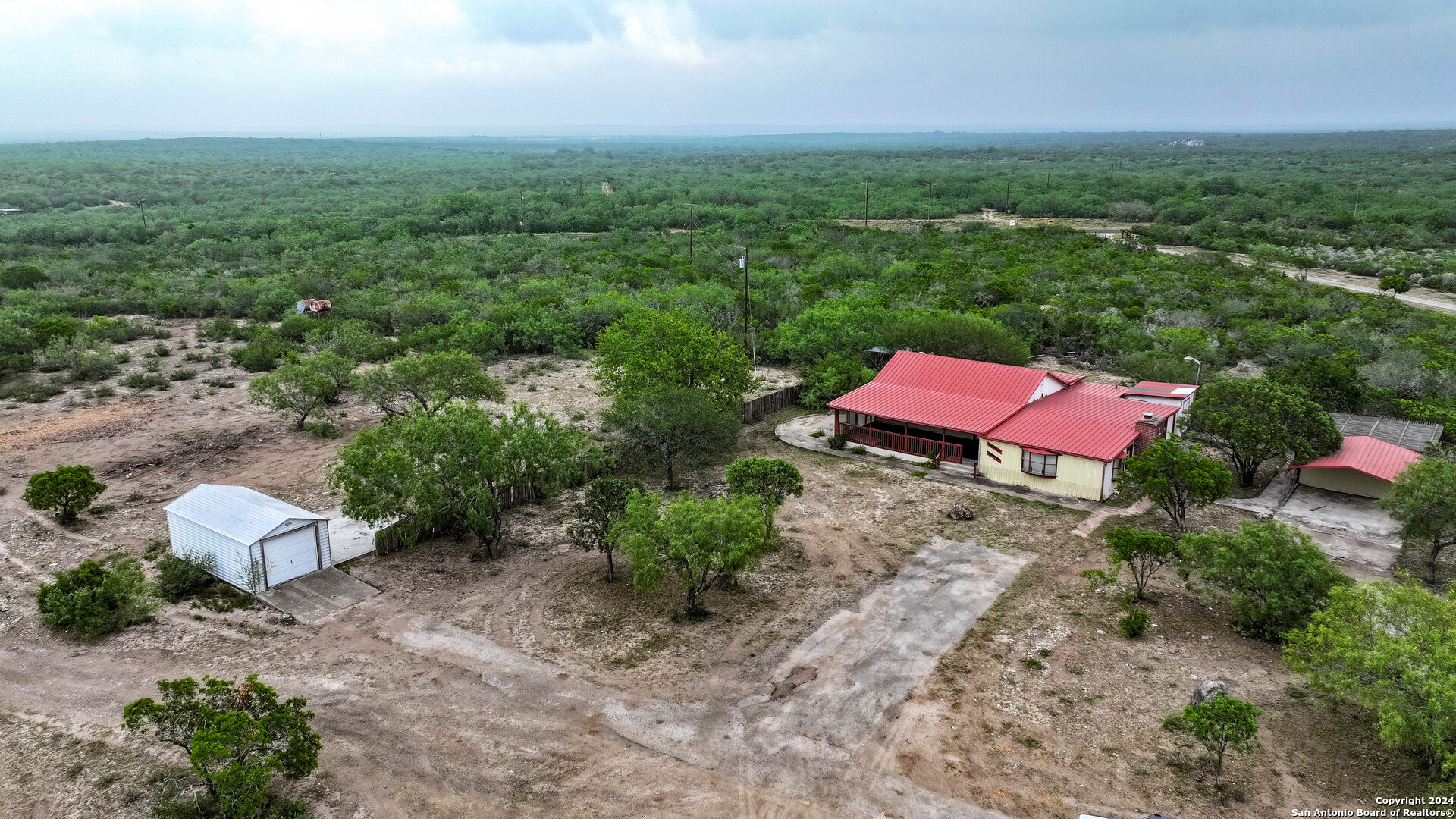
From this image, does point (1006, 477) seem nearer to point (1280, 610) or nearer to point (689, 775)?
point (1280, 610)

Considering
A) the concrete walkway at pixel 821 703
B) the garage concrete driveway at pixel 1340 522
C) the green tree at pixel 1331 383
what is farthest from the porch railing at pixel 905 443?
the green tree at pixel 1331 383

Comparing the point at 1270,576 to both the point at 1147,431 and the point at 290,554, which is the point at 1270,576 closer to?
the point at 1147,431

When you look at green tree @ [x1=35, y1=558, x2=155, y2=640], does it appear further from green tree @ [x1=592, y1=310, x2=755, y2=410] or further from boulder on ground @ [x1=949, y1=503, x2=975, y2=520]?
boulder on ground @ [x1=949, y1=503, x2=975, y2=520]

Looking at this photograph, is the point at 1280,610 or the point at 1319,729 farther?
the point at 1280,610

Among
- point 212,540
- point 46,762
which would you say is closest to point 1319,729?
point 46,762

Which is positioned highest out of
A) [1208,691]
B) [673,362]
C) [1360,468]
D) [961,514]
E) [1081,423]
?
[673,362]

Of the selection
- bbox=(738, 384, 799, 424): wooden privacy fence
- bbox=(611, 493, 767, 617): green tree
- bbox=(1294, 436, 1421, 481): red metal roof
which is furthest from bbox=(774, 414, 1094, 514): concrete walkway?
bbox=(611, 493, 767, 617): green tree

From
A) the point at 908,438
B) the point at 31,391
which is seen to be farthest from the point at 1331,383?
the point at 31,391

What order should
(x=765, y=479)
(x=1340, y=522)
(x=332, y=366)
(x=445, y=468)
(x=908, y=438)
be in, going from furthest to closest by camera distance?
1. (x=332, y=366)
2. (x=908, y=438)
3. (x=1340, y=522)
4. (x=765, y=479)
5. (x=445, y=468)
